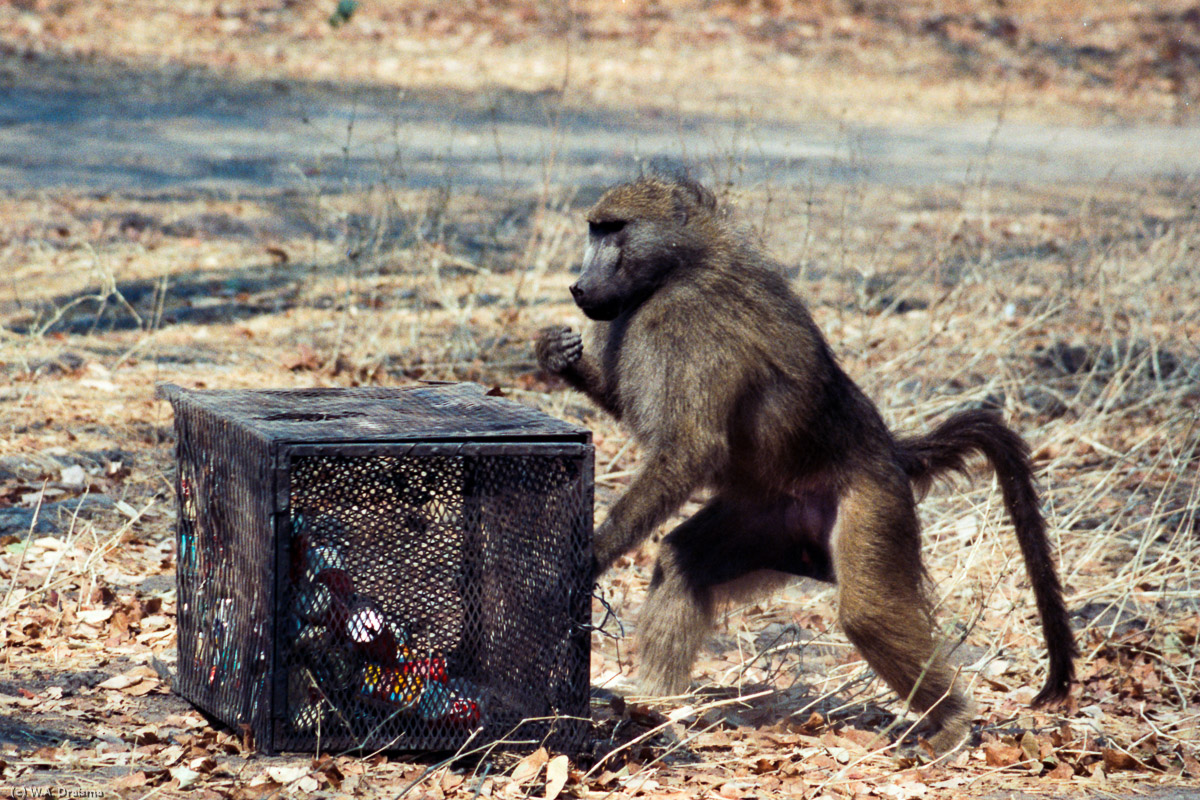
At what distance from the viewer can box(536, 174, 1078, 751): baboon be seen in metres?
4.07

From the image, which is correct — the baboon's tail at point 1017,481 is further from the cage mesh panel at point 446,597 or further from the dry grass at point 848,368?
the cage mesh panel at point 446,597

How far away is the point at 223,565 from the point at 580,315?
4.64 meters

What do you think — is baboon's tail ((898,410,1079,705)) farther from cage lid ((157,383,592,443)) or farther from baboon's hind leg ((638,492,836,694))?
cage lid ((157,383,592,443))

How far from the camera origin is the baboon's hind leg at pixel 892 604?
13.6ft

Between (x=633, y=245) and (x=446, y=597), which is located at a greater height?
(x=633, y=245)

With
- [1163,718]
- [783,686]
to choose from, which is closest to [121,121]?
[783,686]

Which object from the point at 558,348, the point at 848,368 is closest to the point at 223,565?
the point at 558,348

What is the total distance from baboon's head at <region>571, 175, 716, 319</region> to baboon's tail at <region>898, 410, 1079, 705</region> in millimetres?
968

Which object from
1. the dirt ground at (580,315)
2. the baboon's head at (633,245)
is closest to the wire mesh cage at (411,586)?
the dirt ground at (580,315)

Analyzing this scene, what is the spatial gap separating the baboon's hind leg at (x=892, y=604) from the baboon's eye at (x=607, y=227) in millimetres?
1085

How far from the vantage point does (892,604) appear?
13.6 feet

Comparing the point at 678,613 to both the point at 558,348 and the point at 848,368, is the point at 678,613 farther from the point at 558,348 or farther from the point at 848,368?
the point at 848,368

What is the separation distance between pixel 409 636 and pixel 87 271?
554 cm

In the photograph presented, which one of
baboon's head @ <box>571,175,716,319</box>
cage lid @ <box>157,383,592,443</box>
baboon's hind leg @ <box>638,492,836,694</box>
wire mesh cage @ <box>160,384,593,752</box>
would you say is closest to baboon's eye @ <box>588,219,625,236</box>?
baboon's head @ <box>571,175,716,319</box>
